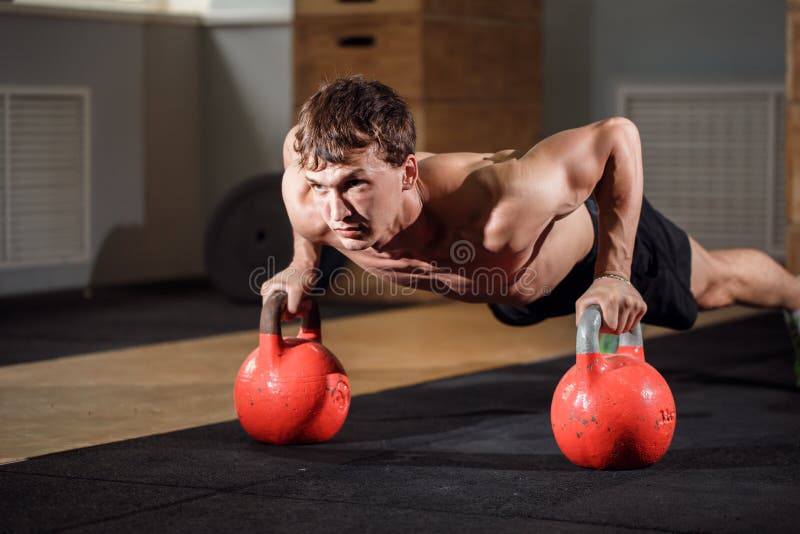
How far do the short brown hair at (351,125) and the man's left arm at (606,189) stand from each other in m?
0.29

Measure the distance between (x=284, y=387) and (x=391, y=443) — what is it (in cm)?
34

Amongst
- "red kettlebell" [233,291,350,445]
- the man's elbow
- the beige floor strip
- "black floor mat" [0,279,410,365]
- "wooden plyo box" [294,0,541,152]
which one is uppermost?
"wooden plyo box" [294,0,541,152]

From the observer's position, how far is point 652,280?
310 centimetres

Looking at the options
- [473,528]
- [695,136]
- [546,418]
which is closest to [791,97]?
[695,136]

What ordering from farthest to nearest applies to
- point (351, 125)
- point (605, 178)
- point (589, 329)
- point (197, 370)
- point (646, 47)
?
point (646, 47)
point (197, 370)
point (605, 178)
point (589, 329)
point (351, 125)

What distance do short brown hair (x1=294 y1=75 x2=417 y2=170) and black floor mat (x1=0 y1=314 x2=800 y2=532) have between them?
676 mm

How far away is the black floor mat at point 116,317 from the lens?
15.8 ft

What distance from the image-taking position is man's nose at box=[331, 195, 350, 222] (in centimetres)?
246

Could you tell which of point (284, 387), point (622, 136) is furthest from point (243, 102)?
point (622, 136)

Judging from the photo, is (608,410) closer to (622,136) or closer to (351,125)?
(622,136)

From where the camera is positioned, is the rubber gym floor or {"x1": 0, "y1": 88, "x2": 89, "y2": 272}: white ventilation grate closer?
the rubber gym floor

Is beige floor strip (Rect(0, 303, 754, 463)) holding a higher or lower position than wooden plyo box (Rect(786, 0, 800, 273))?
lower

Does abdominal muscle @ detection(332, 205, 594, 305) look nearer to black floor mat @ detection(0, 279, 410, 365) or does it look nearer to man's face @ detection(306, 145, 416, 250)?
man's face @ detection(306, 145, 416, 250)

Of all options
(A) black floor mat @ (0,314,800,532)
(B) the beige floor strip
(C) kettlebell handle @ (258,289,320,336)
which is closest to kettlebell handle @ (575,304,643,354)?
(A) black floor mat @ (0,314,800,532)
